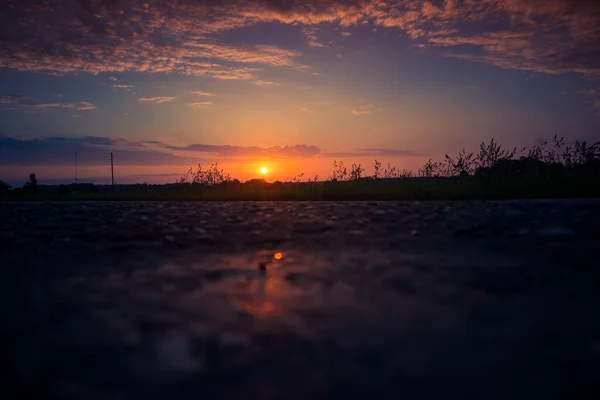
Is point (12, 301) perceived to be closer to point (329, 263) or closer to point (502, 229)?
point (329, 263)

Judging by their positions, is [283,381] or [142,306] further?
[142,306]

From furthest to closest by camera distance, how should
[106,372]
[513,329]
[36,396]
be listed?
[513,329], [106,372], [36,396]

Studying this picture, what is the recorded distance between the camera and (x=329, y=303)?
84.9 inches

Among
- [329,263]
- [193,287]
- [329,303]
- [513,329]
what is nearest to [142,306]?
[193,287]

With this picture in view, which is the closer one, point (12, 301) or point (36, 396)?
point (36, 396)

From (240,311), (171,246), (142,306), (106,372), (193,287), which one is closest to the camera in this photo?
(106,372)

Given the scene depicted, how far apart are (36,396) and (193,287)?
1323mm

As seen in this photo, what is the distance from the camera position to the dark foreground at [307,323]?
51.8 inches

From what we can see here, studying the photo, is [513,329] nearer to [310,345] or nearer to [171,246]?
[310,345]

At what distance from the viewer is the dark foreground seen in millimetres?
1314

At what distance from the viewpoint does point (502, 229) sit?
5.14 meters

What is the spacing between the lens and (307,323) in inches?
73.0

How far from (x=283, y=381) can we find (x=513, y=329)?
1.04 m

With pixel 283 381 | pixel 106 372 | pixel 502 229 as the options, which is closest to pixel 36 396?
pixel 106 372
